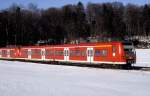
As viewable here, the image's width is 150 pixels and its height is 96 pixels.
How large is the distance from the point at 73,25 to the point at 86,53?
9003 centimetres

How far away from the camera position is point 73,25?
420ft

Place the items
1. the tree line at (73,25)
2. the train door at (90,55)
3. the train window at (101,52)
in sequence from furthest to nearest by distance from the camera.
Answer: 1. the tree line at (73,25)
2. the train door at (90,55)
3. the train window at (101,52)

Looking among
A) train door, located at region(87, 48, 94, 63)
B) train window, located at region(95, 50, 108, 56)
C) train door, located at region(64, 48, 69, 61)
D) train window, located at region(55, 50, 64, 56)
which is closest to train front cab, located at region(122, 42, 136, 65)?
train window, located at region(95, 50, 108, 56)

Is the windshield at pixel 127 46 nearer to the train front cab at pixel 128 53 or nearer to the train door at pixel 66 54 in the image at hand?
the train front cab at pixel 128 53

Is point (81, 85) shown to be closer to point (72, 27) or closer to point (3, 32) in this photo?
point (3, 32)

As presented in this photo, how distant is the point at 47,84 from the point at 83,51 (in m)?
17.9

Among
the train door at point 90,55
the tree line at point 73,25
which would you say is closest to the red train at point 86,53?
the train door at point 90,55

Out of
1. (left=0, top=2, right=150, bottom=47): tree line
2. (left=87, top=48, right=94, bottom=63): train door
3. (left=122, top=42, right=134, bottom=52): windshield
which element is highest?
(left=0, top=2, right=150, bottom=47): tree line

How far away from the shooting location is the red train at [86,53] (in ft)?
107

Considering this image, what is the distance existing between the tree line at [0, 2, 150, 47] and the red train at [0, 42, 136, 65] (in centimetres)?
5493

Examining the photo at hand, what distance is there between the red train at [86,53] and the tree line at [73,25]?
54.9 metres

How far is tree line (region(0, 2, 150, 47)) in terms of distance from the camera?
11356 centimetres

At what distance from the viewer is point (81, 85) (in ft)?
67.4

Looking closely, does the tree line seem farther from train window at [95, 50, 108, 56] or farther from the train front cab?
the train front cab
